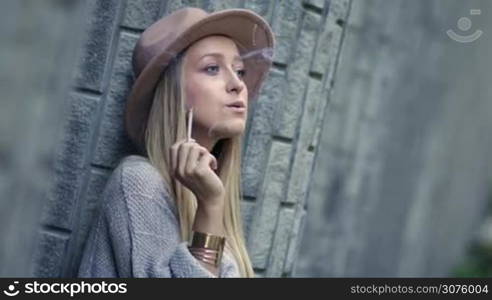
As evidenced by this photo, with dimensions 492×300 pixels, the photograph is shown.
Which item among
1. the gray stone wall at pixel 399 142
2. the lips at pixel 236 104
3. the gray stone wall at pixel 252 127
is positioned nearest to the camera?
the lips at pixel 236 104

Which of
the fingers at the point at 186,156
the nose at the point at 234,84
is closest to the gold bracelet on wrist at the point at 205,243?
the fingers at the point at 186,156

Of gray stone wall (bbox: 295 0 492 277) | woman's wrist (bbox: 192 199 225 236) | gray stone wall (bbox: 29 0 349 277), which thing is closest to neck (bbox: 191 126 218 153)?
woman's wrist (bbox: 192 199 225 236)

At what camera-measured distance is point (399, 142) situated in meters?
8.25

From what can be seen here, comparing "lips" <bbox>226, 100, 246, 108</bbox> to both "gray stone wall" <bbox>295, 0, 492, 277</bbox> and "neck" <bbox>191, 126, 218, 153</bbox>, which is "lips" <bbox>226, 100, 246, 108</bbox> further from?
"gray stone wall" <bbox>295, 0, 492, 277</bbox>

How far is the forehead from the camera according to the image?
10.4ft

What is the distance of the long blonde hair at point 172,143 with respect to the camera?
10.3ft

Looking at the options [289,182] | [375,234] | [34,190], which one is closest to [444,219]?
[375,234]

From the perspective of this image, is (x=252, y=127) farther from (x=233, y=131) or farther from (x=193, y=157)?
(x=193, y=157)

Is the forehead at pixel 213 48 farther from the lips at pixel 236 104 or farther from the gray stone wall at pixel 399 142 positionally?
the gray stone wall at pixel 399 142

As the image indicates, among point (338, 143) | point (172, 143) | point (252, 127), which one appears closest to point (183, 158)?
point (172, 143)

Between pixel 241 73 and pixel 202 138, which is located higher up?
pixel 241 73

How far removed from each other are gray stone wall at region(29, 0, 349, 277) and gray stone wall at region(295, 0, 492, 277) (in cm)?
264

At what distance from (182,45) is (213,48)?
10cm

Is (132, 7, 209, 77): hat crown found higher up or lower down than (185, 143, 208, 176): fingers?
higher up
